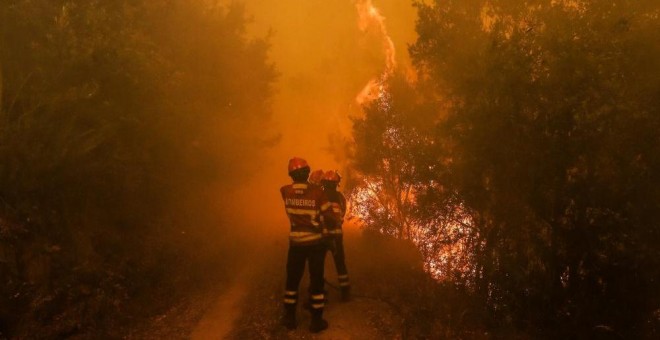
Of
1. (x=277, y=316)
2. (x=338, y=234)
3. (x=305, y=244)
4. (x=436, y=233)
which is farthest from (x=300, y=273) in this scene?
(x=436, y=233)

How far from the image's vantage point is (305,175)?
7.47 metres

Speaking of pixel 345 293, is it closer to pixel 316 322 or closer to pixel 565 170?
pixel 316 322

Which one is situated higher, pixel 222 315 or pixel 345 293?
pixel 345 293

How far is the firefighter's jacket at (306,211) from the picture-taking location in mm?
7242

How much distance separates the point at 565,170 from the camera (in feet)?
20.8

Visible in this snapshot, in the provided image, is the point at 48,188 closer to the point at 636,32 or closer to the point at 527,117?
the point at 527,117

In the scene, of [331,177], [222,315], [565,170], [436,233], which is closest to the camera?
[565,170]

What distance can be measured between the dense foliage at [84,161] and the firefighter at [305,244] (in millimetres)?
Answer: 3535

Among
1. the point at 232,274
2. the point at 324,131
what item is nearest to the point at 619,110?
the point at 232,274

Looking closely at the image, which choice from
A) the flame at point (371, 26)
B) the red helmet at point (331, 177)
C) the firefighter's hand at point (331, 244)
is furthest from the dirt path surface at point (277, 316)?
the flame at point (371, 26)

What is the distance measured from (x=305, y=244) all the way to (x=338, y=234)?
1.49 meters

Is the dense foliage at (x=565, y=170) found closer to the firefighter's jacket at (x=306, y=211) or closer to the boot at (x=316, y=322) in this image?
the firefighter's jacket at (x=306, y=211)

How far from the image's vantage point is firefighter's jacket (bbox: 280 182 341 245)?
724 cm

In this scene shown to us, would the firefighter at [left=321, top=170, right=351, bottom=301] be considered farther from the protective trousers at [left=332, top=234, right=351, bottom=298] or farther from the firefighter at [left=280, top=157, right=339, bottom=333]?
the firefighter at [left=280, top=157, right=339, bottom=333]
